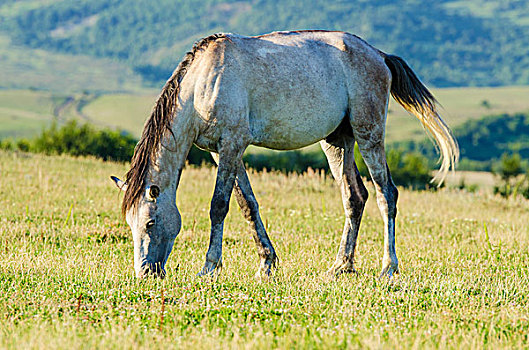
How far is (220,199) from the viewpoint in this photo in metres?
6.67

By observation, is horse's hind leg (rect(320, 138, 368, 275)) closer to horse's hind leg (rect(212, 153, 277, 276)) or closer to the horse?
the horse

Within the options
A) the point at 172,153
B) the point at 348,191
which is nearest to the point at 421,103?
the point at 348,191

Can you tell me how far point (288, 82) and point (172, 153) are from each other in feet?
5.17

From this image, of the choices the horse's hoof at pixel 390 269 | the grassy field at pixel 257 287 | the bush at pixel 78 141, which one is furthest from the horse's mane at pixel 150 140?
the bush at pixel 78 141

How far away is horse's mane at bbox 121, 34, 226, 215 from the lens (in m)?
6.38

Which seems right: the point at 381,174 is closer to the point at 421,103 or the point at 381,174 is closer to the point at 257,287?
the point at 421,103

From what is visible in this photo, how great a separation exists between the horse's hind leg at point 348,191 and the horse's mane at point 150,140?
247 cm

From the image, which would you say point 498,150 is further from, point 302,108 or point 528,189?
point 302,108

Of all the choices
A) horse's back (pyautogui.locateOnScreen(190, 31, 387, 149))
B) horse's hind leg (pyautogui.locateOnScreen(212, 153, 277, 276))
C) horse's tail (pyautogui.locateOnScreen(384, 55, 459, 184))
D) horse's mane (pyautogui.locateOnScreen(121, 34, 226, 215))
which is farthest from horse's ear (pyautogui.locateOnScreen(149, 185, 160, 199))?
horse's tail (pyautogui.locateOnScreen(384, 55, 459, 184))

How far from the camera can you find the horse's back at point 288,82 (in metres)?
6.65

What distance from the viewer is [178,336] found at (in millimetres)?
4633

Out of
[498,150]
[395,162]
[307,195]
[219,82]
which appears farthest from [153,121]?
[498,150]

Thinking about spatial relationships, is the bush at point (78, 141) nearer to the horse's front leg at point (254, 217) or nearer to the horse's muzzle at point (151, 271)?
the horse's front leg at point (254, 217)

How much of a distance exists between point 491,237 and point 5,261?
301 inches
